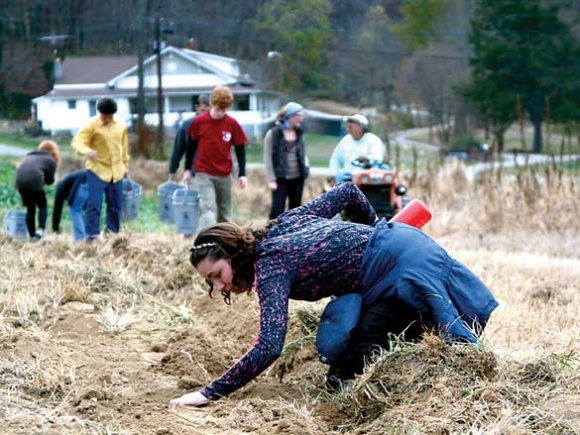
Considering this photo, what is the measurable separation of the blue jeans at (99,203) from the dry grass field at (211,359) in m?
0.33

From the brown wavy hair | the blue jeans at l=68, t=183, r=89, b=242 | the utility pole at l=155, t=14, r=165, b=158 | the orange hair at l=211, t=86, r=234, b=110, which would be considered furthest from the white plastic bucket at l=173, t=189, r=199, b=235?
the utility pole at l=155, t=14, r=165, b=158

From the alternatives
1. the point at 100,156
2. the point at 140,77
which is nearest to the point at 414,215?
the point at 100,156

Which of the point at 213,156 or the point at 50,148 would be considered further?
the point at 50,148

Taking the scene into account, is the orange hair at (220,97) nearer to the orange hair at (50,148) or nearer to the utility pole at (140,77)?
the orange hair at (50,148)

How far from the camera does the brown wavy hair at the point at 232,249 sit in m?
4.86

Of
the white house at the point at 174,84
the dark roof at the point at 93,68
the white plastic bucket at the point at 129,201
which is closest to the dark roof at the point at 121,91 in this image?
the white house at the point at 174,84

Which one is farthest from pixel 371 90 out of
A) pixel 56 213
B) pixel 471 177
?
pixel 56 213

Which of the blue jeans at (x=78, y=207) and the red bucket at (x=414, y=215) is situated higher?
the red bucket at (x=414, y=215)

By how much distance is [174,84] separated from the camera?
2283 cm

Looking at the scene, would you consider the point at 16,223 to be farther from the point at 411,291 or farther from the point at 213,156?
the point at 411,291

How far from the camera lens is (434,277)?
5.10 m

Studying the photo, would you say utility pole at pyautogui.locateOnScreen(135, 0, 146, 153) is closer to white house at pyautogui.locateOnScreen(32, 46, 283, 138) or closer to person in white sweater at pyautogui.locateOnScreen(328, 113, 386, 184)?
white house at pyautogui.locateOnScreen(32, 46, 283, 138)

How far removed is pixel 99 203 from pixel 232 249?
6.10 meters

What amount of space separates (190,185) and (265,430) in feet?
23.4
